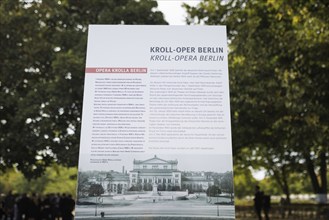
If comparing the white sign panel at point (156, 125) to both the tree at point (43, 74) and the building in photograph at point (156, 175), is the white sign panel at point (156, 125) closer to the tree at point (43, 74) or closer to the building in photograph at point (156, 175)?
the building in photograph at point (156, 175)

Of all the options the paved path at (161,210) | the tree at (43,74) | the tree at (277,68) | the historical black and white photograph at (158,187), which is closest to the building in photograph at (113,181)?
the historical black and white photograph at (158,187)

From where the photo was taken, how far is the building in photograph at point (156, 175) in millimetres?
6064

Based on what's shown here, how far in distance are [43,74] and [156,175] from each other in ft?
51.3

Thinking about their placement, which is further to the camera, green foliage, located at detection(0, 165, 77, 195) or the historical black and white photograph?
green foliage, located at detection(0, 165, 77, 195)

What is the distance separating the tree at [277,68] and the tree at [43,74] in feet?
15.6

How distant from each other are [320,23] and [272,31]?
3871mm

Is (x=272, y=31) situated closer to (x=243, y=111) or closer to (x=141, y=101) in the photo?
(x=243, y=111)

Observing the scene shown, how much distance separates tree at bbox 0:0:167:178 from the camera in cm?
1844

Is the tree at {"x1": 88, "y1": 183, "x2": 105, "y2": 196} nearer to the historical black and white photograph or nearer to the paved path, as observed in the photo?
the historical black and white photograph

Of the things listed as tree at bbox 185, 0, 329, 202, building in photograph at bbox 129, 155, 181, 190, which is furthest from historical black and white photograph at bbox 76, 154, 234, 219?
tree at bbox 185, 0, 329, 202

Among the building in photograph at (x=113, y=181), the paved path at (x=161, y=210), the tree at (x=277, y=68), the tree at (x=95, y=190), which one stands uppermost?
the tree at (x=277, y=68)

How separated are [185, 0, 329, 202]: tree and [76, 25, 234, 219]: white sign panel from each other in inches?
299

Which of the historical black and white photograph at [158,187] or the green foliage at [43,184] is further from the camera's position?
the green foliage at [43,184]

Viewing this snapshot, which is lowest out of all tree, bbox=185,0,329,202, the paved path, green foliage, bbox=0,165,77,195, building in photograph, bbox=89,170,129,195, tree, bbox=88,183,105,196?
the paved path
